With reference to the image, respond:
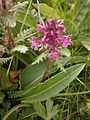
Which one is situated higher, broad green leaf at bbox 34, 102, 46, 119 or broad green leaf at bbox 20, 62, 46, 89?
broad green leaf at bbox 20, 62, 46, 89

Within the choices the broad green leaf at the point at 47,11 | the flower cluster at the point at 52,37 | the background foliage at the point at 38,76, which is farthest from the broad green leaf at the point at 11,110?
the broad green leaf at the point at 47,11

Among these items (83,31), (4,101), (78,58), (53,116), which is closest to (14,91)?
(4,101)

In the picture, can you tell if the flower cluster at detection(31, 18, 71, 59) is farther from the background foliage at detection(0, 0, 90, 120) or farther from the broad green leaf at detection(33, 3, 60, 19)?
the broad green leaf at detection(33, 3, 60, 19)

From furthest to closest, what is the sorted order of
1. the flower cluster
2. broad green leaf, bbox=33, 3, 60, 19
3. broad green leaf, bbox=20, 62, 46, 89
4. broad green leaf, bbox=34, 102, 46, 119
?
broad green leaf, bbox=33, 3, 60, 19
broad green leaf, bbox=20, 62, 46, 89
broad green leaf, bbox=34, 102, 46, 119
the flower cluster

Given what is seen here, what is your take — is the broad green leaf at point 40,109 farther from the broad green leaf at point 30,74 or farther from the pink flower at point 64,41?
the pink flower at point 64,41

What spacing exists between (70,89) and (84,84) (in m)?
0.06

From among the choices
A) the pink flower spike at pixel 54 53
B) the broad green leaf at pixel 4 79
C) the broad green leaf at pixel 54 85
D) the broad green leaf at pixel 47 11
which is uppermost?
the broad green leaf at pixel 47 11

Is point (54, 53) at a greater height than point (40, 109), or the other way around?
point (54, 53)

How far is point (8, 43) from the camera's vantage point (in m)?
1.22

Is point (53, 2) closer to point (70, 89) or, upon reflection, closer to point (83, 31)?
point (83, 31)

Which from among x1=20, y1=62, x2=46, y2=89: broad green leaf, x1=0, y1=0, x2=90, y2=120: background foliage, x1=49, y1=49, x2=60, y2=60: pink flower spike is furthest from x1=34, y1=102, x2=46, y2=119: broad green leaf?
x1=49, y1=49, x2=60, y2=60: pink flower spike

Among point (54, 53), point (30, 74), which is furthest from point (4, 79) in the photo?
point (54, 53)

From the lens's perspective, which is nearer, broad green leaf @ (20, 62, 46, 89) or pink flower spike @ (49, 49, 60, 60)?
pink flower spike @ (49, 49, 60, 60)

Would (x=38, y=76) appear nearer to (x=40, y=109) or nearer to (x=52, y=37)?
(x=40, y=109)
